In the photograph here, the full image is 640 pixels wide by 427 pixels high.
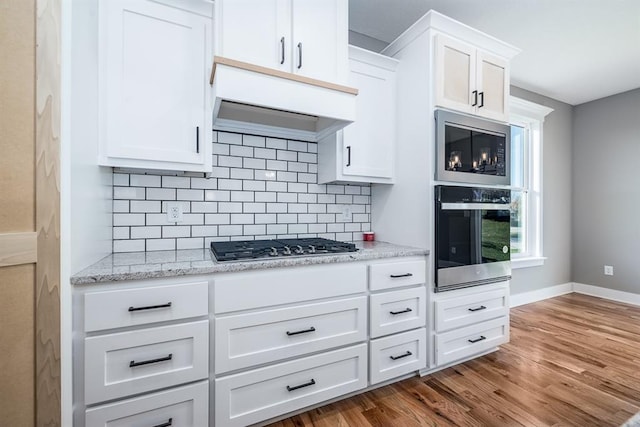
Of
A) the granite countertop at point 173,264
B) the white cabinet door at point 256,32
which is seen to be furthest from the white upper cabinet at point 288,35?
the granite countertop at point 173,264

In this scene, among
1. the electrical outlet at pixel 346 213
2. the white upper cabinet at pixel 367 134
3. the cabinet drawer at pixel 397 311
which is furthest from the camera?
the electrical outlet at pixel 346 213

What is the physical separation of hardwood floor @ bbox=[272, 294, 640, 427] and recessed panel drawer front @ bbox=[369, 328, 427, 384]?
0.39 feet

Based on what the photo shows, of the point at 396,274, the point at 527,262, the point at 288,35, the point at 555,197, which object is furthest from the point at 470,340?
the point at 555,197

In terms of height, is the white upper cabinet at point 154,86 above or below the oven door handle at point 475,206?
above

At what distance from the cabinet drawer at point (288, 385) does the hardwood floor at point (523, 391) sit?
0.13m

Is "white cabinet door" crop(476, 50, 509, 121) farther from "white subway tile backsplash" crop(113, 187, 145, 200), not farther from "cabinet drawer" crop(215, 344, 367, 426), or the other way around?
"white subway tile backsplash" crop(113, 187, 145, 200)

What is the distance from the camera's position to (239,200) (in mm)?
2072

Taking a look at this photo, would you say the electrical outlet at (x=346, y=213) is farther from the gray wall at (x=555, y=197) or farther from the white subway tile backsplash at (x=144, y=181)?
the gray wall at (x=555, y=197)

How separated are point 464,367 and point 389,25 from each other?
9.18 feet

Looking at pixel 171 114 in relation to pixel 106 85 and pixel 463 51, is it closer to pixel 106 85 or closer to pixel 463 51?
pixel 106 85

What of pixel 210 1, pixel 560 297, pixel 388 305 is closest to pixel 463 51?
pixel 210 1

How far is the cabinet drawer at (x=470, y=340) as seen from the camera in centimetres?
207

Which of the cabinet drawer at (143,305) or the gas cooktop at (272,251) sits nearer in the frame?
the cabinet drawer at (143,305)

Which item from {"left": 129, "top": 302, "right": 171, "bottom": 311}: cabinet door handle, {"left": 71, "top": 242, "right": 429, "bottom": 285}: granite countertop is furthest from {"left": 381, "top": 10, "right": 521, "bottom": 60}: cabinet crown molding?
{"left": 129, "top": 302, "right": 171, "bottom": 311}: cabinet door handle
